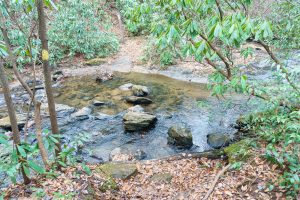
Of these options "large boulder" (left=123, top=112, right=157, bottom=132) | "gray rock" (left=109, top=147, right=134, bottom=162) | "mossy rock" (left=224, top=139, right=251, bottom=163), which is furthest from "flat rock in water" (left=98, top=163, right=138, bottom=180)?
"large boulder" (left=123, top=112, right=157, bottom=132)

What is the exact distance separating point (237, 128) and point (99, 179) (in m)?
4.41

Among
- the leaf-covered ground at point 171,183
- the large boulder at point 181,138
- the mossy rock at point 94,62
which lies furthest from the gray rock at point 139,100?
the mossy rock at point 94,62

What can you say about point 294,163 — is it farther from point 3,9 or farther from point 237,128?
point 3,9

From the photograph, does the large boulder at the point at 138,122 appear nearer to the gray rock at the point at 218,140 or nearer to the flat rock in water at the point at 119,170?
the gray rock at the point at 218,140

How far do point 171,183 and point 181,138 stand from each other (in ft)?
6.66

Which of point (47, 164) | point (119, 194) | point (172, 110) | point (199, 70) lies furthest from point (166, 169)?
point (199, 70)

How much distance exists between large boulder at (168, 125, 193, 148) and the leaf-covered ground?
1089 millimetres

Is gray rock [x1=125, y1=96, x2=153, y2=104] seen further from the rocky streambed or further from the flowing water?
the flowing water

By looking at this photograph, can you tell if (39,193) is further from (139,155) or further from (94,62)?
(94,62)

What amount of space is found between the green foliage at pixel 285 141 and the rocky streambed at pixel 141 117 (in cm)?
138

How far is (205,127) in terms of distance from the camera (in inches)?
308

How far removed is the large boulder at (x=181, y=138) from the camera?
6.88 metres

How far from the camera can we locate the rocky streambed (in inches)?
271

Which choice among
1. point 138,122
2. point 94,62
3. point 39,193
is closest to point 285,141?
point 39,193
